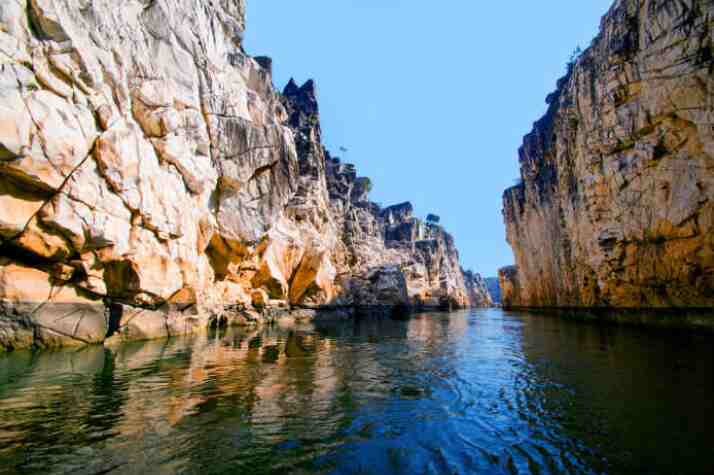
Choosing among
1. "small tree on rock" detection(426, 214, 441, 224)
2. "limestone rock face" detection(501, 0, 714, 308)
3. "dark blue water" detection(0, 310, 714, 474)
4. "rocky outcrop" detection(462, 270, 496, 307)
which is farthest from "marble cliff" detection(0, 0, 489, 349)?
"rocky outcrop" detection(462, 270, 496, 307)

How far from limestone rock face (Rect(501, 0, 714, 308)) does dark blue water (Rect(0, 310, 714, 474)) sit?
31.5 feet

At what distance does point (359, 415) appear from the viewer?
6934mm

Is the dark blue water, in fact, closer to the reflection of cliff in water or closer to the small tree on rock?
the reflection of cliff in water

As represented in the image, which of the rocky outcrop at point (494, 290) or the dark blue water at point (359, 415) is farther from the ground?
the rocky outcrop at point (494, 290)

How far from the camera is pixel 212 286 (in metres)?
27.1

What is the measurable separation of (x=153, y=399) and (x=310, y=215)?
37554 millimetres

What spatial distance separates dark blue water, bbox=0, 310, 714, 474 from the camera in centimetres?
488

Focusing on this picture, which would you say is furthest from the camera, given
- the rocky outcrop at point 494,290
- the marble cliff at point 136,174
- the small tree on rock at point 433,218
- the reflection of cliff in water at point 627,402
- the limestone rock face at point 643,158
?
the rocky outcrop at point 494,290

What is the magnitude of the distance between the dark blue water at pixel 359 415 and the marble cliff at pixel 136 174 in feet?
12.9

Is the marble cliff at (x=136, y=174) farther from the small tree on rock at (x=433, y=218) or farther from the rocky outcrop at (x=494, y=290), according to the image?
the rocky outcrop at (x=494, y=290)

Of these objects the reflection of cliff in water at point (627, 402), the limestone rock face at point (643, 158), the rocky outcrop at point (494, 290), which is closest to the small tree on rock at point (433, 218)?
the rocky outcrop at point (494, 290)

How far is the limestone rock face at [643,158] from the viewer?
1739 cm

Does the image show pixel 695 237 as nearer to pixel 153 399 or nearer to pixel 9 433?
pixel 153 399

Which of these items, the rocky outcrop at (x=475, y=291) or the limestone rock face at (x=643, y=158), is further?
the rocky outcrop at (x=475, y=291)
